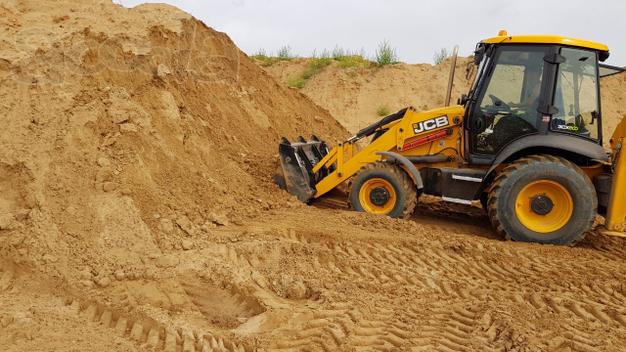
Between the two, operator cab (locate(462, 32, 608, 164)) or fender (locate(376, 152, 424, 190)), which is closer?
operator cab (locate(462, 32, 608, 164))

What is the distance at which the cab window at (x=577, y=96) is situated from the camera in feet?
21.4

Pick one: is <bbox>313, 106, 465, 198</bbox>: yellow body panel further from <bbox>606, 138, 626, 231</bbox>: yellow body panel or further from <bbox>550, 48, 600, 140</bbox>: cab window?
<bbox>606, 138, 626, 231</bbox>: yellow body panel

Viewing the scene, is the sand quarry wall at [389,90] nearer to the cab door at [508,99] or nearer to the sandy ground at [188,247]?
the sandy ground at [188,247]

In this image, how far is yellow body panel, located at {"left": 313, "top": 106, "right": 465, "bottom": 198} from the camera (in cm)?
725

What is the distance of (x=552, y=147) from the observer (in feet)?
21.2

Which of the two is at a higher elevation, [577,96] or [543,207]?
[577,96]

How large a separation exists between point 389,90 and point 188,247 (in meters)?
10.9

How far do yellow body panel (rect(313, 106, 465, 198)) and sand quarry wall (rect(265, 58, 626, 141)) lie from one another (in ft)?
23.5

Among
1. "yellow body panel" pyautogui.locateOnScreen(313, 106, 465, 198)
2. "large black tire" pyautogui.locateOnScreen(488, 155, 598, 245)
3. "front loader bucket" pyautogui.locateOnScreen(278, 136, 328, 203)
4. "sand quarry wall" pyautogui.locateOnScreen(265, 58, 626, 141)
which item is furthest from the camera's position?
"sand quarry wall" pyautogui.locateOnScreen(265, 58, 626, 141)

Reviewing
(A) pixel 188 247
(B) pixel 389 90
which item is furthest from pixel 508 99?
(B) pixel 389 90

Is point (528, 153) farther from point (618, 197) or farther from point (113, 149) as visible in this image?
point (113, 149)

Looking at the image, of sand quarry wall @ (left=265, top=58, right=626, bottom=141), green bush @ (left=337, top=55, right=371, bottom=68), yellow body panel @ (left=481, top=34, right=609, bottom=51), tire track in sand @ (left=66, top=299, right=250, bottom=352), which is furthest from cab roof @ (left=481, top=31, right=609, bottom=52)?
green bush @ (left=337, top=55, right=371, bottom=68)

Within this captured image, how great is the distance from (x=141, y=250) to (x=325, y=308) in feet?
6.30

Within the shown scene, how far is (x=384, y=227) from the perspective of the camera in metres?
6.68
